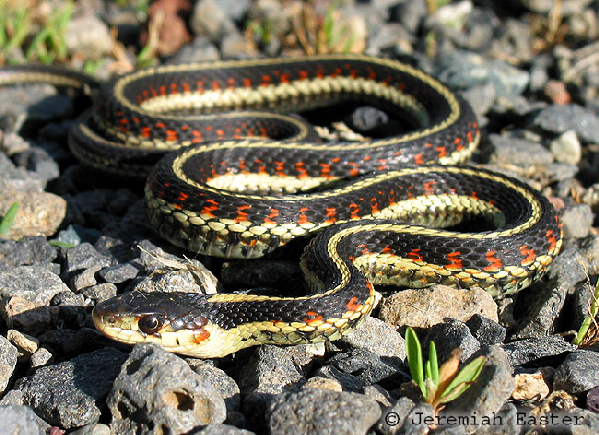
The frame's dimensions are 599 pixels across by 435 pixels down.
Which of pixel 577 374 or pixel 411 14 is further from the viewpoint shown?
pixel 411 14

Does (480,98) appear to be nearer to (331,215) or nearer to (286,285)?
(331,215)

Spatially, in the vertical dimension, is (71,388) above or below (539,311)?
below

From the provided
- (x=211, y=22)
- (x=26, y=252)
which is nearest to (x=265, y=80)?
(x=211, y=22)

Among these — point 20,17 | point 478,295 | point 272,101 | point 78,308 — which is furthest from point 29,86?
point 478,295

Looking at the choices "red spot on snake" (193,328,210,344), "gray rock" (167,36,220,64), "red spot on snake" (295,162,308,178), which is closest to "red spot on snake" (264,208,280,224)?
"red spot on snake" (295,162,308,178)

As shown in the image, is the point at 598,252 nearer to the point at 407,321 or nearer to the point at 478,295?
the point at 478,295

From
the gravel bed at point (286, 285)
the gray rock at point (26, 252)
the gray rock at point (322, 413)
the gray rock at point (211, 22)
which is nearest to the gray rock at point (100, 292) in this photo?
the gravel bed at point (286, 285)
